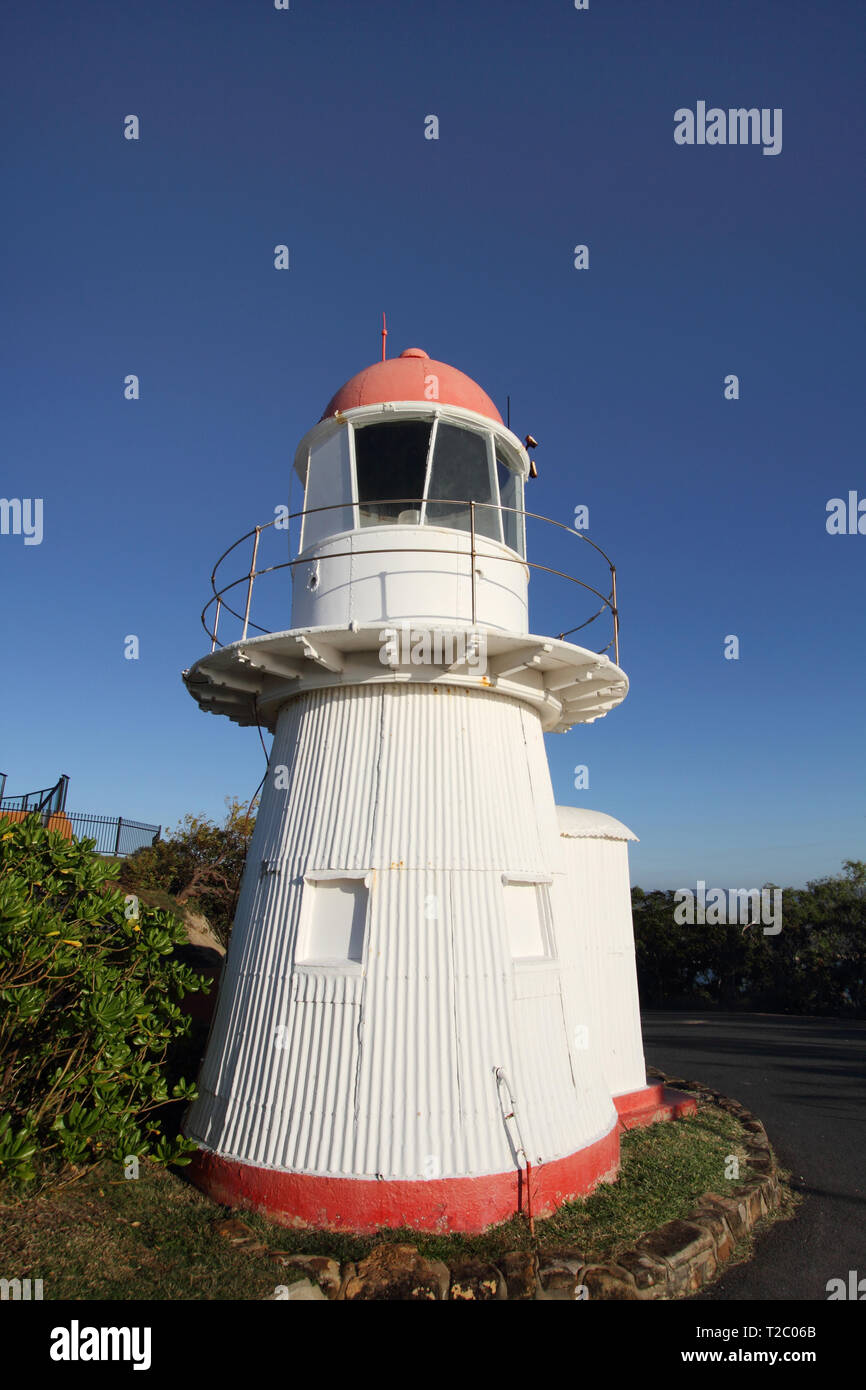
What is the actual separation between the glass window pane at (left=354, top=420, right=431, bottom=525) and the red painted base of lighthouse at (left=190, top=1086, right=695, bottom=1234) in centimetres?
655

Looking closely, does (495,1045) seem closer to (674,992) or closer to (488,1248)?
(488,1248)

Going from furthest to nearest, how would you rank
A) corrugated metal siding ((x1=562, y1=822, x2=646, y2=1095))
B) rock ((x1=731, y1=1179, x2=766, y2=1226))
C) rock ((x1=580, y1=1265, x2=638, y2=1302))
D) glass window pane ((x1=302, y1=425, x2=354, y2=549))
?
corrugated metal siding ((x1=562, y1=822, x2=646, y2=1095))
glass window pane ((x1=302, y1=425, x2=354, y2=549))
rock ((x1=731, y1=1179, x2=766, y2=1226))
rock ((x1=580, y1=1265, x2=638, y2=1302))

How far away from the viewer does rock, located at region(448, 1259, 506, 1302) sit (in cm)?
566

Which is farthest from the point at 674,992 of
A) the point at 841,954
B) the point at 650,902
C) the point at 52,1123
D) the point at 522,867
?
the point at 52,1123

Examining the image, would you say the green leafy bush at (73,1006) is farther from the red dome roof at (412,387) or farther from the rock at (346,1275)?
the red dome roof at (412,387)

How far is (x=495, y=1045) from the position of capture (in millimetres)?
7199

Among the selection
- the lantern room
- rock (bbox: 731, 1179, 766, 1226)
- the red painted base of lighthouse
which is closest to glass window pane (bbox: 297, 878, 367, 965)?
the red painted base of lighthouse

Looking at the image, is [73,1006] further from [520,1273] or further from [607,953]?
[607,953]

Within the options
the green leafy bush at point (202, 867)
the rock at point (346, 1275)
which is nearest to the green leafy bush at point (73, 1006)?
the rock at point (346, 1275)

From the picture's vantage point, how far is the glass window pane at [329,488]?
29.1 feet

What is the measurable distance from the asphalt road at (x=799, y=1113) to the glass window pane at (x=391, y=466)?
794 centimetres

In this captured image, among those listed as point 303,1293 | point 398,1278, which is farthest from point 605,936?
point 303,1293

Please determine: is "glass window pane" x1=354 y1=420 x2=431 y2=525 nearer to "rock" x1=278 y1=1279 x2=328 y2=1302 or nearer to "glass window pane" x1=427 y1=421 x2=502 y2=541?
"glass window pane" x1=427 y1=421 x2=502 y2=541
